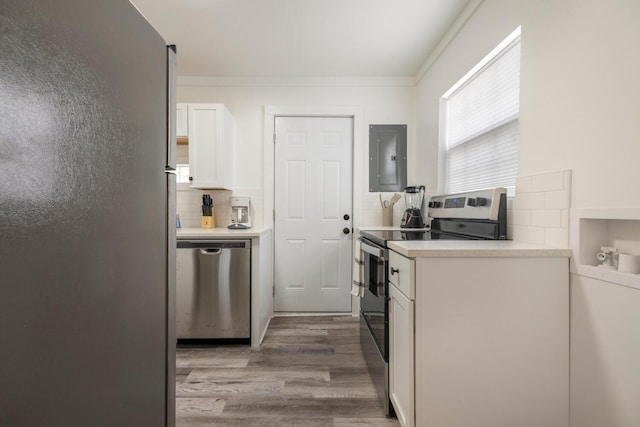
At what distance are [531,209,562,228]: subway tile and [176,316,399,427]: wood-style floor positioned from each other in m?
1.20

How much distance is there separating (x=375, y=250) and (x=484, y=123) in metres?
1.19

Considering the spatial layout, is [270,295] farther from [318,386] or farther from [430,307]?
[430,307]

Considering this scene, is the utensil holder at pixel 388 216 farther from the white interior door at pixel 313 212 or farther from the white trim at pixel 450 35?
the white trim at pixel 450 35

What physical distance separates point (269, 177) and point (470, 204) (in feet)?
6.48

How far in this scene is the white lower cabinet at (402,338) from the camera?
127 centimetres

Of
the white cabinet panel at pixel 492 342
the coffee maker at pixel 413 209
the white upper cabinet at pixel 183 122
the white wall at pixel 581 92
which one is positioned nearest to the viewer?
the white wall at pixel 581 92

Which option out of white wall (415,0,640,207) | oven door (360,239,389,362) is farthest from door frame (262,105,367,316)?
white wall (415,0,640,207)

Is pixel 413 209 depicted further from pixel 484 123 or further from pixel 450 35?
pixel 450 35

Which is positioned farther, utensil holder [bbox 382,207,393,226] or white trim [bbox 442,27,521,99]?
utensil holder [bbox 382,207,393,226]

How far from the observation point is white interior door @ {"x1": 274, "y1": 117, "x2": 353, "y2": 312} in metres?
3.27

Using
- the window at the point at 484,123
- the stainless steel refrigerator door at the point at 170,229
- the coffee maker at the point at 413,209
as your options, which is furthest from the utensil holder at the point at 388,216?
the stainless steel refrigerator door at the point at 170,229

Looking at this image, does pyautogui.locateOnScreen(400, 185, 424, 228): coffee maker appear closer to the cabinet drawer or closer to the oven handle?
the oven handle

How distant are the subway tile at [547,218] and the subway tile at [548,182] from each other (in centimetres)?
10

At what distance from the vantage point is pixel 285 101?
3244 millimetres
